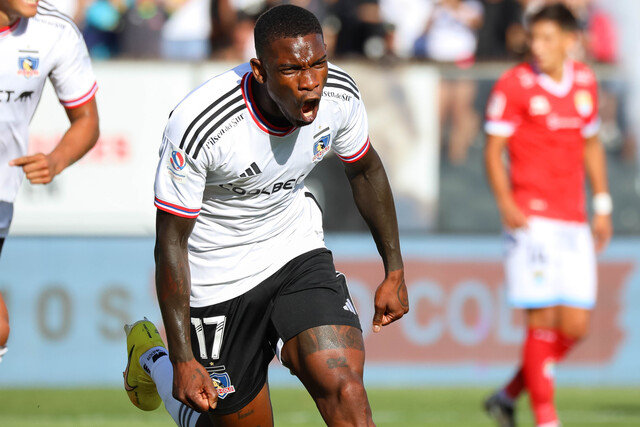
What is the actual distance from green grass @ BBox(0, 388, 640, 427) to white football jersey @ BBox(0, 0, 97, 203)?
3184mm

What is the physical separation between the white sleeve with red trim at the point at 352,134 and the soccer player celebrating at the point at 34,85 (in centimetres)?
147

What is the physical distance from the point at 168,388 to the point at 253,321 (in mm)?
713

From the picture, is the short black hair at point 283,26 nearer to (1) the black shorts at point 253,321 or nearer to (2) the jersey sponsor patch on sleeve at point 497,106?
(1) the black shorts at point 253,321

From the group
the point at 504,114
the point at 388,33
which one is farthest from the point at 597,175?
the point at 388,33

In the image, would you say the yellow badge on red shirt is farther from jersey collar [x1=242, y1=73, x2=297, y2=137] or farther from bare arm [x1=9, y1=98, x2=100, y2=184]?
jersey collar [x1=242, y1=73, x2=297, y2=137]

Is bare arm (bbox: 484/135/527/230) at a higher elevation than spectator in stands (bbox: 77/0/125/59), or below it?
below

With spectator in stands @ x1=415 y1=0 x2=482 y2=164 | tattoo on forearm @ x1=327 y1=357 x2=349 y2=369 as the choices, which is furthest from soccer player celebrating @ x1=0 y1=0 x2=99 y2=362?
spectator in stands @ x1=415 y1=0 x2=482 y2=164

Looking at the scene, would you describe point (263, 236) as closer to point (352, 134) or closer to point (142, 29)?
point (352, 134)

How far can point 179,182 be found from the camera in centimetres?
498

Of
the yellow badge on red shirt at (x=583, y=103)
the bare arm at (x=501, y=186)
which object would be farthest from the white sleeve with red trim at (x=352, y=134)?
the yellow badge on red shirt at (x=583, y=103)

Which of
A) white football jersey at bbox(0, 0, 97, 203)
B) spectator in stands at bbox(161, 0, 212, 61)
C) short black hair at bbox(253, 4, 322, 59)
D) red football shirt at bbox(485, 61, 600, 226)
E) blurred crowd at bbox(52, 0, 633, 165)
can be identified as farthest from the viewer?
spectator in stands at bbox(161, 0, 212, 61)

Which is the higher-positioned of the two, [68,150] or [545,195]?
[68,150]

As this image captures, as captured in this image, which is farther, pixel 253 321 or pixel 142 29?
pixel 142 29

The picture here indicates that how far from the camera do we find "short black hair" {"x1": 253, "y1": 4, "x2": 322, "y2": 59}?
489 centimetres
